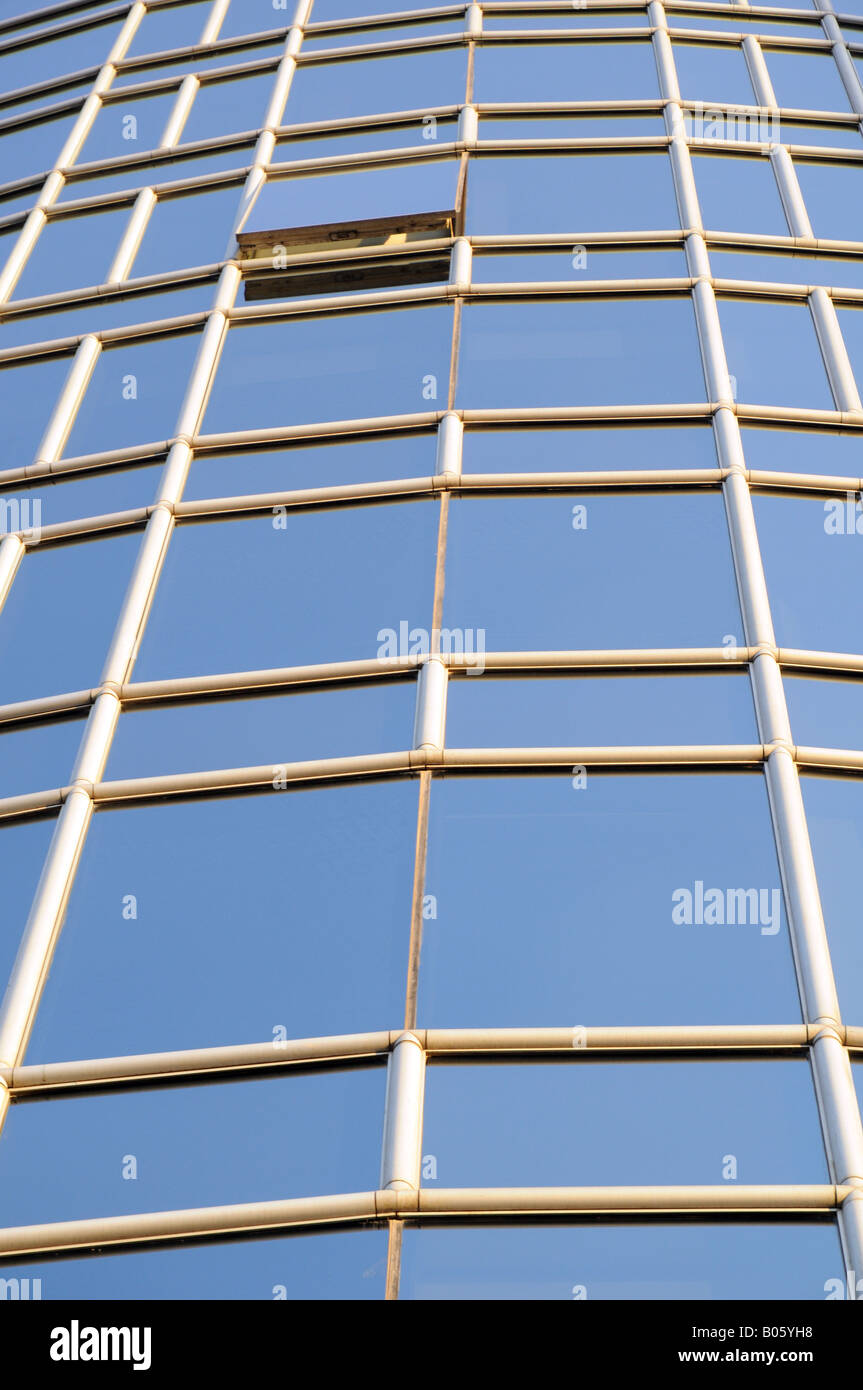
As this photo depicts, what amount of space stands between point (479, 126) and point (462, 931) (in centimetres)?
1349

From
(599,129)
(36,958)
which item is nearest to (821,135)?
(599,129)

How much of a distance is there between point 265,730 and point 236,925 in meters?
2.06

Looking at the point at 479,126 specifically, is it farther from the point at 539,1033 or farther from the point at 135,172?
the point at 539,1033

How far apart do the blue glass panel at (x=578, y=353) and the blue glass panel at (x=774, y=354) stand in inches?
17.5

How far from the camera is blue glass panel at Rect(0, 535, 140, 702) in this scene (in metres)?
14.3

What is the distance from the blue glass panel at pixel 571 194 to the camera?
19078mm

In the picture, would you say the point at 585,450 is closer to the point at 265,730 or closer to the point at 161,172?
the point at 265,730

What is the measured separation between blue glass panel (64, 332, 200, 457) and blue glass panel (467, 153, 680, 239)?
3.98m

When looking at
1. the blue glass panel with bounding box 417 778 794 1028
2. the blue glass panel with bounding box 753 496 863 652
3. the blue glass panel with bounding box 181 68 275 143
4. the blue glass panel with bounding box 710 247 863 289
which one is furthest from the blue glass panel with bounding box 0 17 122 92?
the blue glass panel with bounding box 417 778 794 1028

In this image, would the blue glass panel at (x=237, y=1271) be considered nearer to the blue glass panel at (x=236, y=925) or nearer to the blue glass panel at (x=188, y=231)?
the blue glass panel at (x=236, y=925)

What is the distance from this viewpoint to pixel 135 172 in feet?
72.3
